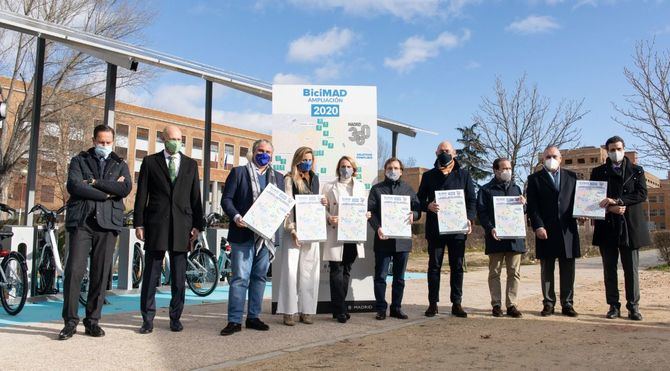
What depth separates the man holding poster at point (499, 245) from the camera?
295 inches

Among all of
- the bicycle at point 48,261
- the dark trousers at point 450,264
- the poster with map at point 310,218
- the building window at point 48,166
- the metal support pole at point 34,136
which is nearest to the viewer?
the poster with map at point 310,218

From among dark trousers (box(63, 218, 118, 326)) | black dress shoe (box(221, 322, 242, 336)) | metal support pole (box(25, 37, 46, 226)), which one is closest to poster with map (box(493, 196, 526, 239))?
black dress shoe (box(221, 322, 242, 336))

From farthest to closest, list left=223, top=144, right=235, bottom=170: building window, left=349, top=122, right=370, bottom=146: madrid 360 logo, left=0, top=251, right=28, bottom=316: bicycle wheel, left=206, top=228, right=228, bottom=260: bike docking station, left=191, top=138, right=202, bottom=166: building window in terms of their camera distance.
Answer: left=223, top=144, right=235, bottom=170: building window < left=191, top=138, right=202, bottom=166: building window < left=206, top=228, right=228, bottom=260: bike docking station < left=349, top=122, right=370, bottom=146: madrid 360 logo < left=0, top=251, right=28, bottom=316: bicycle wheel

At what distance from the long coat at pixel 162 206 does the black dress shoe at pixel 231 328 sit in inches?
37.1

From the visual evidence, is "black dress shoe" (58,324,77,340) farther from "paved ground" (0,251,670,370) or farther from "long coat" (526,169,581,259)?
"long coat" (526,169,581,259)

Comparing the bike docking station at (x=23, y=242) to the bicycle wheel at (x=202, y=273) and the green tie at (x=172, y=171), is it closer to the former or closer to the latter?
the bicycle wheel at (x=202, y=273)

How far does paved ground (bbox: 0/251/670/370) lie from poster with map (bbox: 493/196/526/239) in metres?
1.09

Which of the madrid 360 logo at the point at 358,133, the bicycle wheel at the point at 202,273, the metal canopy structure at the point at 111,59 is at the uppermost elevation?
the metal canopy structure at the point at 111,59

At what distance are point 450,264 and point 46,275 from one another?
18.9 ft

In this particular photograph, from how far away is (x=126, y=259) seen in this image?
371 inches

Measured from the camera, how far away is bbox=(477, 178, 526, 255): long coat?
7.47 metres

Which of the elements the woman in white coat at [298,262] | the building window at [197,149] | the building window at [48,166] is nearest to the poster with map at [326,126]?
the woman in white coat at [298,262]

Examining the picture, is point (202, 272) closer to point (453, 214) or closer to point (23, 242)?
point (23, 242)

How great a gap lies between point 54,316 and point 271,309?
2.72 metres
